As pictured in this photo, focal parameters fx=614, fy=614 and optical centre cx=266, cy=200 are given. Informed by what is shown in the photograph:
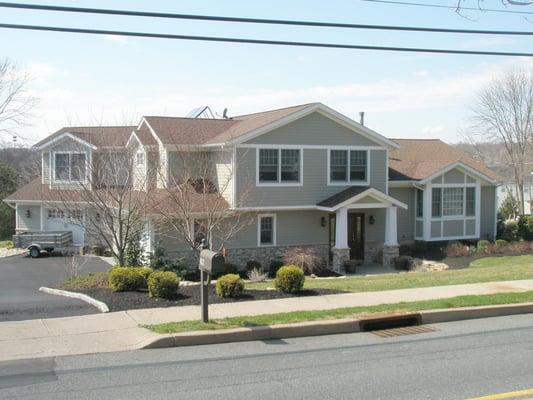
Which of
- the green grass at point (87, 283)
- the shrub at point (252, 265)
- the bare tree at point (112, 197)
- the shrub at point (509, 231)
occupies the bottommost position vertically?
the shrub at point (252, 265)

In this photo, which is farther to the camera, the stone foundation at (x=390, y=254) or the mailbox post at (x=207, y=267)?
the stone foundation at (x=390, y=254)

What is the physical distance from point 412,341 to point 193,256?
49.7 feet

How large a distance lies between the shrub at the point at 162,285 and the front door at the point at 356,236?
1601 centimetres

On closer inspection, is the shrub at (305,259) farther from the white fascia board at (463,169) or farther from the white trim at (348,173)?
the white fascia board at (463,169)

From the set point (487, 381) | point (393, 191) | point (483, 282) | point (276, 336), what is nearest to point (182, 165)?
point (393, 191)

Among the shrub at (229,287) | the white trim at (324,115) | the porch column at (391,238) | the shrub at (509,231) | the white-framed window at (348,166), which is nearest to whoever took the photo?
the shrub at (229,287)

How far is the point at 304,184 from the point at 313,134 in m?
2.12

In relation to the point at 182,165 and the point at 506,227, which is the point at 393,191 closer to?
the point at 506,227

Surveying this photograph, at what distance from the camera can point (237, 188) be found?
2391 cm

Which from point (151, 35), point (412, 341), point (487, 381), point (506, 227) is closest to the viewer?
point (487, 381)

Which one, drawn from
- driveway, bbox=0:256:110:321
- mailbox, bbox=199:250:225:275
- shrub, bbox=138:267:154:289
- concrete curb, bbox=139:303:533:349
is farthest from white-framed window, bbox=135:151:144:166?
concrete curb, bbox=139:303:533:349

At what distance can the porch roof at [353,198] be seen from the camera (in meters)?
25.1

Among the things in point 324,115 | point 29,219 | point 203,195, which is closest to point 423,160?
point 324,115

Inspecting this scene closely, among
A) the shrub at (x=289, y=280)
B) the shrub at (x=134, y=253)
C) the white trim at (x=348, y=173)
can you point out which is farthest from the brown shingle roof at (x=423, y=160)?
the shrub at (x=289, y=280)
